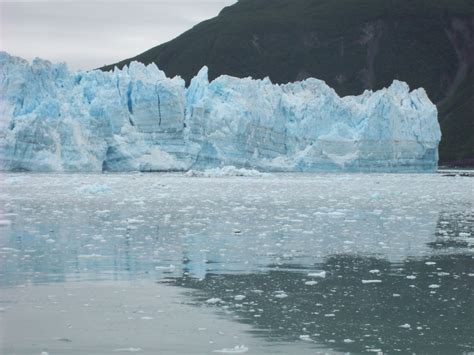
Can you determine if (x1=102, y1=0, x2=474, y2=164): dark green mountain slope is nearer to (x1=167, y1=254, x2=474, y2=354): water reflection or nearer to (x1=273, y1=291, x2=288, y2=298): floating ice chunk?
(x1=167, y1=254, x2=474, y2=354): water reflection

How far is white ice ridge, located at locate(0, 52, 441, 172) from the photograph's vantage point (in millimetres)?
35500

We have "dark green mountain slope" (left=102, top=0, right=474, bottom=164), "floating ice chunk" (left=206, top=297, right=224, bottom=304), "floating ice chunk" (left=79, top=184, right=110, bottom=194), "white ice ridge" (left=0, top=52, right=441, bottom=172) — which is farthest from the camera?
"dark green mountain slope" (left=102, top=0, right=474, bottom=164)

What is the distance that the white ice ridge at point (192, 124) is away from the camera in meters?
35.5

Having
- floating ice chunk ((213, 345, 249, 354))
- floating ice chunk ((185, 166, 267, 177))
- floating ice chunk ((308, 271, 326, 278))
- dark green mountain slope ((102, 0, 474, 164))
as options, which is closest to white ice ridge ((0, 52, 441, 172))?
floating ice chunk ((185, 166, 267, 177))

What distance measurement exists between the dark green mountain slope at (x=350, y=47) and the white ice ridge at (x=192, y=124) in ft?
233

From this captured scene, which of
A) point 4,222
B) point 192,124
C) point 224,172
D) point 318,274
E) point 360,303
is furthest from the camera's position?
point 192,124

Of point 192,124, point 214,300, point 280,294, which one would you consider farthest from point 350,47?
point 214,300

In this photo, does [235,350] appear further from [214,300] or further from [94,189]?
[94,189]

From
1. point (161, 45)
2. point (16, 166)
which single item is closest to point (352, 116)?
point (16, 166)

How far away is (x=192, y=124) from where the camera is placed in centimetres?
3803

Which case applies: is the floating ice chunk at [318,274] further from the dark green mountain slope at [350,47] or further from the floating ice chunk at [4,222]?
the dark green mountain slope at [350,47]

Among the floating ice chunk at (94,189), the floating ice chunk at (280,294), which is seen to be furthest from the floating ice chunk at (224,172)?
the floating ice chunk at (280,294)

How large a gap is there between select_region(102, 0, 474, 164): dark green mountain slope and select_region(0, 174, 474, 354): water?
99.7m

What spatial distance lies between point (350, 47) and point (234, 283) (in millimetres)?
113271
